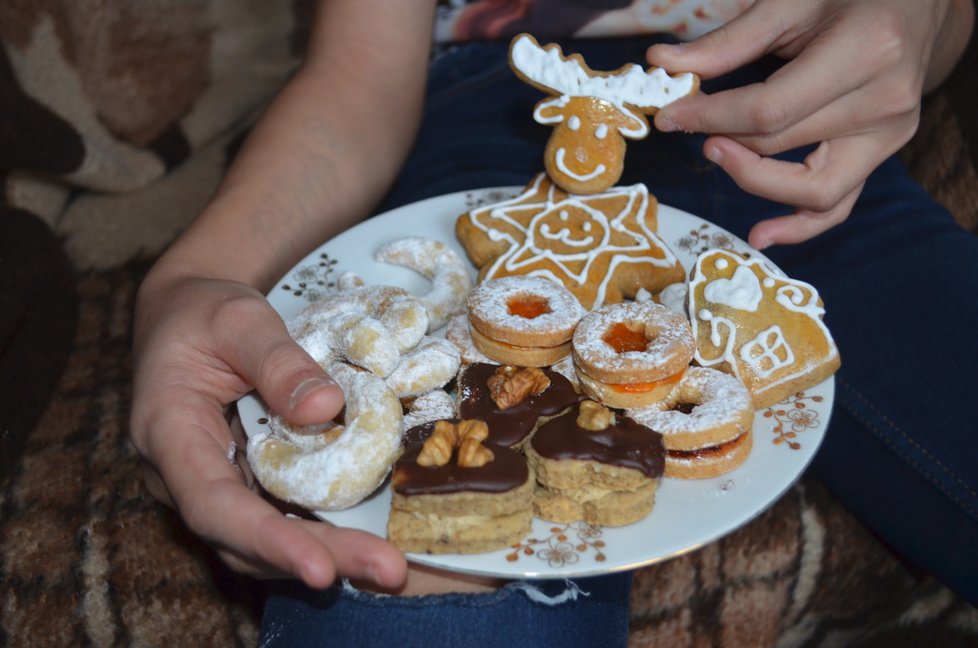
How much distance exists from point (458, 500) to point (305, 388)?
215 mm

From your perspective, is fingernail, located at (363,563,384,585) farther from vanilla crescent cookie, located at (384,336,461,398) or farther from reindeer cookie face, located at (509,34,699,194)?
reindeer cookie face, located at (509,34,699,194)

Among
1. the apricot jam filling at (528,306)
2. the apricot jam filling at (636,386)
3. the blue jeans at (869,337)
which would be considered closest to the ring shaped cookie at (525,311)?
the apricot jam filling at (528,306)

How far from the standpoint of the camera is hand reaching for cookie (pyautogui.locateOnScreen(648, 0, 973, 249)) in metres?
1.26

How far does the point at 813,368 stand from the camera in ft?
3.99

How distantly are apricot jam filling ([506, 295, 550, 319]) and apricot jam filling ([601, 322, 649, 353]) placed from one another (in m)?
0.11

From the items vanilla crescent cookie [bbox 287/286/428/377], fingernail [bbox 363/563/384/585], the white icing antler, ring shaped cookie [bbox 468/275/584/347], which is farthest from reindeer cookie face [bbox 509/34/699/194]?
Answer: fingernail [bbox 363/563/384/585]

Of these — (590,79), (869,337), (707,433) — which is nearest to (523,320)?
(707,433)

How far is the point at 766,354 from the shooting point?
1.22m

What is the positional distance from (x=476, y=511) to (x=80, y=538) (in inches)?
29.2

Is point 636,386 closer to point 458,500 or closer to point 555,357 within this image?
point 555,357

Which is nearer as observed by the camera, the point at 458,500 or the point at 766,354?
the point at 458,500

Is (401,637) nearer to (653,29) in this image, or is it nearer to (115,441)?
(115,441)

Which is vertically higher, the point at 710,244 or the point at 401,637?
the point at 710,244

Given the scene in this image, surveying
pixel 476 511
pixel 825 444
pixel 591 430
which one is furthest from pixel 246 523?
pixel 825 444
